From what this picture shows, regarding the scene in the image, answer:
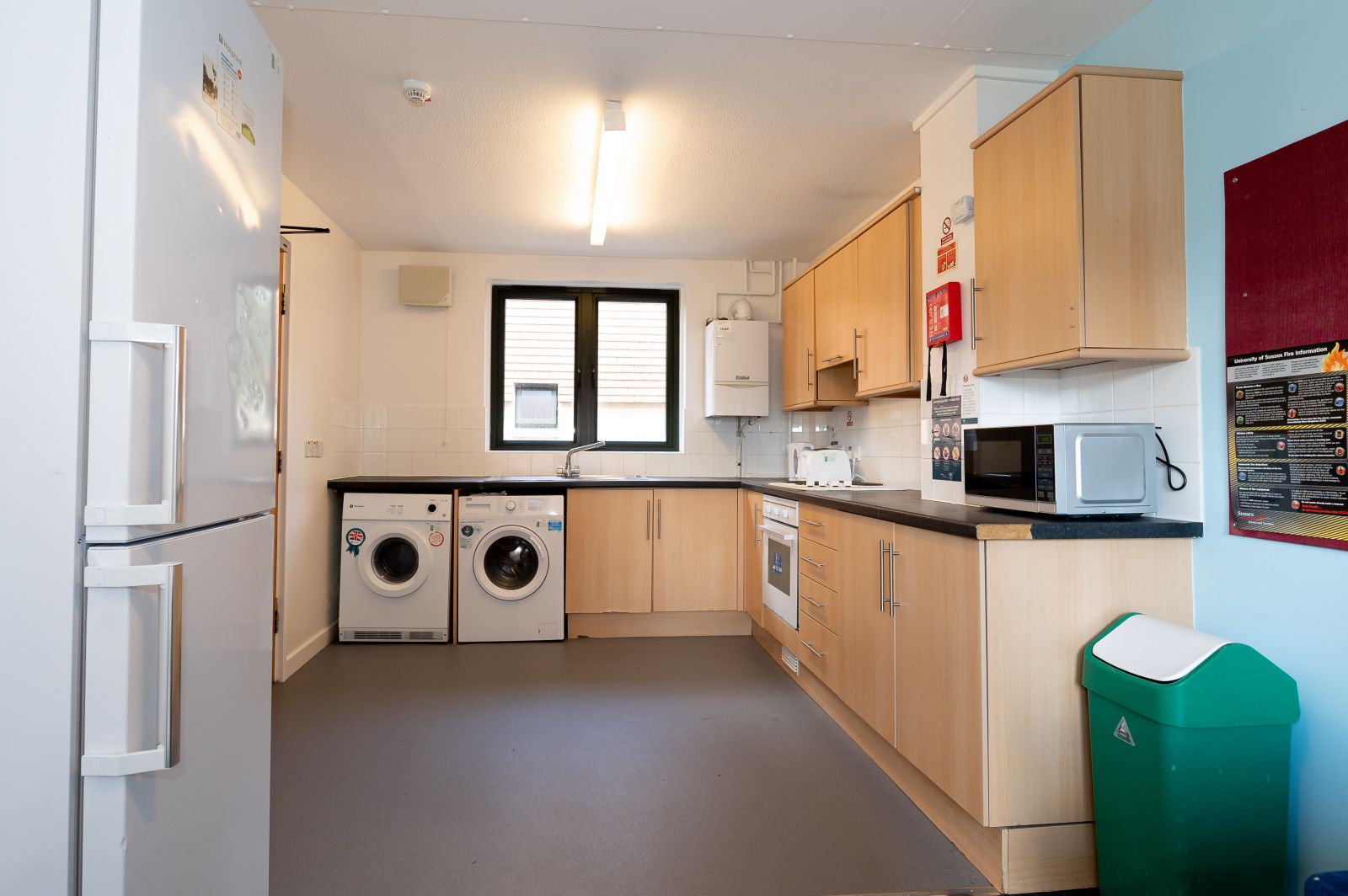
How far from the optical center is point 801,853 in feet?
6.14

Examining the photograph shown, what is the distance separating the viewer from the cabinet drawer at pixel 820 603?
271 cm

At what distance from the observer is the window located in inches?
185

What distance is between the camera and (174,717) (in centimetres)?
100

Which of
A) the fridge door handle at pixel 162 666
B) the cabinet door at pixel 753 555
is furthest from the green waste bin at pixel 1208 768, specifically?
the cabinet door at pixel 753 555

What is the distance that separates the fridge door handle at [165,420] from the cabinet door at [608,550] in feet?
10.1

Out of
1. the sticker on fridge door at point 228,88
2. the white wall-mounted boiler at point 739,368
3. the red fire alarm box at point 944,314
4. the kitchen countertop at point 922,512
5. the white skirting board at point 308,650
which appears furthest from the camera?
the white wall-mounted boiler at point 739,368

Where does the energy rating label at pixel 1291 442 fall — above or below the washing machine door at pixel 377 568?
above

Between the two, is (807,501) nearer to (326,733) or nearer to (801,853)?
(801,853)

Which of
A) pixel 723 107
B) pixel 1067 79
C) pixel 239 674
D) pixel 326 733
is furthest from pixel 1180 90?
pixel 326 733

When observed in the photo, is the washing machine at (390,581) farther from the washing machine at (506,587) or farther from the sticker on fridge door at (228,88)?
the sticker on fridge door at (228,88)

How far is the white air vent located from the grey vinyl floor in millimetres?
2322

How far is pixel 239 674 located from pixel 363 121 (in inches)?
93.6

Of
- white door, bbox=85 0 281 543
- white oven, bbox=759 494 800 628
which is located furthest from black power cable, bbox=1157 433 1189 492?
white door, bbox=85 0 281 543

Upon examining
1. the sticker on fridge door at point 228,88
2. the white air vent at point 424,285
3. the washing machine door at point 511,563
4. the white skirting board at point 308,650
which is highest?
the white air vent at point 424,285
